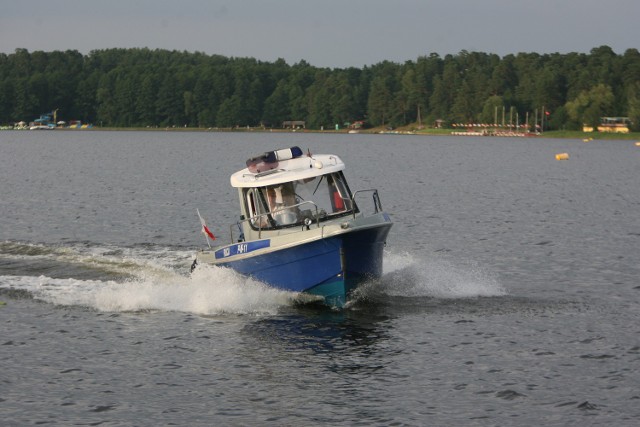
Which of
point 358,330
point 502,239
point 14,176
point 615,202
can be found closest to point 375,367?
point 358,330

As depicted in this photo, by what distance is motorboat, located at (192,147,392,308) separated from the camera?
24.3 meters

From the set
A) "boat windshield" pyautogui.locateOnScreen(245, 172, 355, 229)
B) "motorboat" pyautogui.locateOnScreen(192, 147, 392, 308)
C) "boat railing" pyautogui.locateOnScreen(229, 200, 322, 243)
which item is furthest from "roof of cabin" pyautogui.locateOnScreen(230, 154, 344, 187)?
"boat railing" pyautogui.locateOnScreen(229, 200, 322, 243)

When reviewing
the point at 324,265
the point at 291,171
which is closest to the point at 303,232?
the point at 324,265

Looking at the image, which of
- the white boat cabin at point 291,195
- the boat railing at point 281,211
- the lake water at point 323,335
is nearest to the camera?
the lake water at point 323,335

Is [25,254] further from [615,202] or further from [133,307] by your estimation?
[615,202]

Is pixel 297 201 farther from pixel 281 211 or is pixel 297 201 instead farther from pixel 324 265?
pixel 324 265

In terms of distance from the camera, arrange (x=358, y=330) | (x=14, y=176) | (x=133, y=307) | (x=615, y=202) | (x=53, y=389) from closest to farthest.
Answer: (x=53, y=389), (x=358, y=330), (x=133, y=307), (x=615, y=202), (x=14, y=176)

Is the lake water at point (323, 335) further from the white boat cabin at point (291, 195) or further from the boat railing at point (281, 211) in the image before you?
the white boat cabin at point (291, 195)

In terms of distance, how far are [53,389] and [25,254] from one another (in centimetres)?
1545

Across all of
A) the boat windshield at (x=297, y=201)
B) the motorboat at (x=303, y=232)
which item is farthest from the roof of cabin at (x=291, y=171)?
the boat windshield at (x=297, y=201)

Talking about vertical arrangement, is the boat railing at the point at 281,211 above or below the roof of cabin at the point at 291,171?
below

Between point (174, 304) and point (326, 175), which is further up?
point (326, 175)

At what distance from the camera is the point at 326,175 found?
26094 millimetres

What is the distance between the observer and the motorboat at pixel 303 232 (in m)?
24.3
